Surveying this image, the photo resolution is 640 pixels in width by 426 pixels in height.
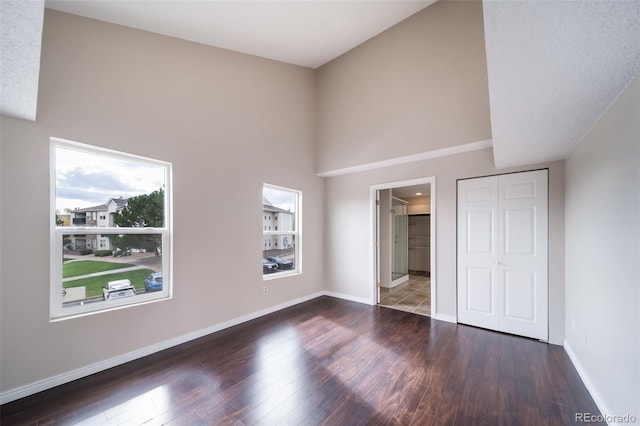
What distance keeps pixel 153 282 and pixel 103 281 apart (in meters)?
0.45

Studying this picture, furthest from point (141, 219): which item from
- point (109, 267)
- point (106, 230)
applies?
point (109, 267)

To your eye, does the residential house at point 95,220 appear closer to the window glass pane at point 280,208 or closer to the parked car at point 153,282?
the parked car at point 153,282

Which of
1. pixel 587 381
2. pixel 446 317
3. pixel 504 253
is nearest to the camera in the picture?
pixel 587 381

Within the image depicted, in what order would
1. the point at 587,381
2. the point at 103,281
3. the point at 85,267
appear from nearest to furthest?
the point at 587,381
the point at 85,267
the point at 103,281

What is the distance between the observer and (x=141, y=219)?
9.15 feet

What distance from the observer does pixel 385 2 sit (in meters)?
3.42

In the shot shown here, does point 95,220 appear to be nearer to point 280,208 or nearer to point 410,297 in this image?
point 280,208

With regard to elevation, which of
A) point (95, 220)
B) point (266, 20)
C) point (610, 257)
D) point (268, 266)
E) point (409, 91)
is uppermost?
point (266, 20)

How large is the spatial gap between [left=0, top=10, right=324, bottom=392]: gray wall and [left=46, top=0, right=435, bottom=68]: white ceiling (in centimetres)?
14

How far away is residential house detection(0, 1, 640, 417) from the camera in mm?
1616

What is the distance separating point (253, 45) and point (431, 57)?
8.53ft

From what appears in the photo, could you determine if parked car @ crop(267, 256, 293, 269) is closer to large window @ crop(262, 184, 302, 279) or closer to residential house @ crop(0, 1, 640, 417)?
large window @ crop(262, 184, 302, 279)

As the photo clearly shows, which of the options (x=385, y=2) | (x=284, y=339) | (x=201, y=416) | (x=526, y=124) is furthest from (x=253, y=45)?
(x=201, y=416)

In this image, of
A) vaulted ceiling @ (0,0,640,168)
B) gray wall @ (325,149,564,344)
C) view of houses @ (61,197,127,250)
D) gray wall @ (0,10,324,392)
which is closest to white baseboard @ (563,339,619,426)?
gray wall @ (325,149,564,344)
